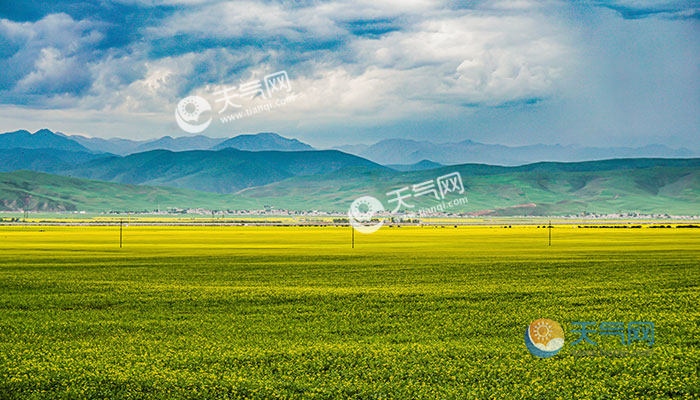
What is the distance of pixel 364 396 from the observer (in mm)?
13695

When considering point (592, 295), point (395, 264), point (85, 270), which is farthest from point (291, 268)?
point (592, 295)

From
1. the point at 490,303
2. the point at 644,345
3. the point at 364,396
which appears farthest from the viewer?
the point at 490,303

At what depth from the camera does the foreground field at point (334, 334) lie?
1442 centimetres

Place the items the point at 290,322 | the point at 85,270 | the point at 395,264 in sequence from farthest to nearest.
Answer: the point at 395,264 < the point at 85,270 < the point at 290,322

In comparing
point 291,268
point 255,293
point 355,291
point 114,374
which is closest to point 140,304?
point 255,293

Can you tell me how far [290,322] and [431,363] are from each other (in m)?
7.04

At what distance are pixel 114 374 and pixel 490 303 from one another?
15.4m

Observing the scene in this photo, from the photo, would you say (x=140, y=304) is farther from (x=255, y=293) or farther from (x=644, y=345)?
(x=644, y=345)

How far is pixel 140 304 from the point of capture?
86.0 ft

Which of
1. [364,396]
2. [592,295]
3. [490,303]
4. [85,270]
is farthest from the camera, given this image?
[85,270]

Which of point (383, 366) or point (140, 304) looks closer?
point (383, 366)

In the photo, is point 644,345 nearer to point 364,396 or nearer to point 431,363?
point 431,363

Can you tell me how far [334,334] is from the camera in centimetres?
→ 1983

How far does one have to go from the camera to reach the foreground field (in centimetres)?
1442
